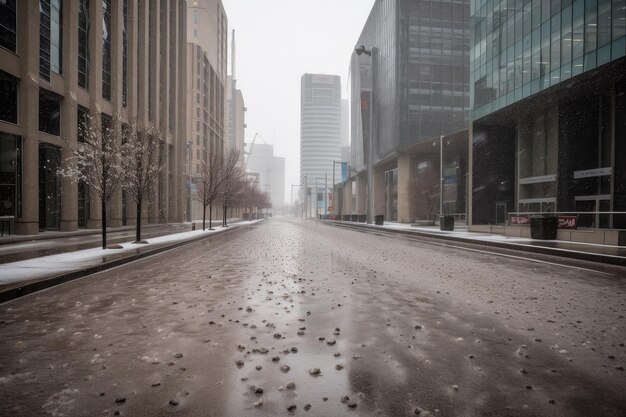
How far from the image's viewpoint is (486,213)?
3691cm

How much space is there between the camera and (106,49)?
3494 centimetres

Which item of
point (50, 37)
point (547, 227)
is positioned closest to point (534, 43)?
point (547, 227)

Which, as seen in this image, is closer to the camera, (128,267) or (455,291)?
(455,291)

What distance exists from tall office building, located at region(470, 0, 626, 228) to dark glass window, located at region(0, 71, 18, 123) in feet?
104

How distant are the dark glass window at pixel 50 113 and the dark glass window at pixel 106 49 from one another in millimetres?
6653

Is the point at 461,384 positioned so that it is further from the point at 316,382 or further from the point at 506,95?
the point at 506,95

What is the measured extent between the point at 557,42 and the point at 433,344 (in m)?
29.6

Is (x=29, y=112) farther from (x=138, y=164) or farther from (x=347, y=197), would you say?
(x=347, y=197)

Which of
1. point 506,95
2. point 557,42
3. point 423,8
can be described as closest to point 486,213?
point 506,95

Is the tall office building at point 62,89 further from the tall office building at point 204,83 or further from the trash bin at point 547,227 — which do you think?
the tall office building at point 204,83

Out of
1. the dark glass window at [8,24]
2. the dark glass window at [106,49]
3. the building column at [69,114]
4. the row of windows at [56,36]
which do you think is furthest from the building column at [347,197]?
the dark glass window at [8,24]

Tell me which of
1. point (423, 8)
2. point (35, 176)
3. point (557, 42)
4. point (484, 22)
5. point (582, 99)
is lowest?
point (35, 176)

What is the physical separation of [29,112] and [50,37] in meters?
6.73

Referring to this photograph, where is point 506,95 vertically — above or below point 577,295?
above
